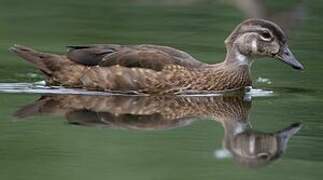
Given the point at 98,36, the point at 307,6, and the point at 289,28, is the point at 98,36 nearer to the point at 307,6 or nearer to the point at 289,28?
the point at 289,28

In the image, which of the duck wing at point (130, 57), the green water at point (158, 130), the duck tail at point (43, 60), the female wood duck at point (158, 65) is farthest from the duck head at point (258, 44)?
the duck tail at point (43, 60)

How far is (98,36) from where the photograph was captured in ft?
50.5

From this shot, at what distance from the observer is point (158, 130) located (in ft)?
34.0

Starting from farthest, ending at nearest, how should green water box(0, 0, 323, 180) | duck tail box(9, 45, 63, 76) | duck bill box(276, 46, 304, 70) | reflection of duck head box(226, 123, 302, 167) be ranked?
duck tail box(9, 45, 63, 76) < duck bill box(276, 46, 304, 70) < reflection of duck head box(226, 123, 302, 167) < green water box(0, 0, 323, 180)

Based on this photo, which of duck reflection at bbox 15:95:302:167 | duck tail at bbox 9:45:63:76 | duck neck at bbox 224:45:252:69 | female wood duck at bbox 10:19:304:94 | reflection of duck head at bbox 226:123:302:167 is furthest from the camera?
duck neck at bbox 224:45:252:69

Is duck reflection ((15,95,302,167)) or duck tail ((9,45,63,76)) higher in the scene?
duck tail ((9,45,63,76))

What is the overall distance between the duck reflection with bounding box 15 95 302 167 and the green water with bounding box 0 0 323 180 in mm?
104

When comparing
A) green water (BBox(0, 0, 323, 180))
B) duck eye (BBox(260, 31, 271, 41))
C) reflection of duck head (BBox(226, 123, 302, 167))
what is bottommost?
reflection of duck head (BBox(226, 123, 302, 167))

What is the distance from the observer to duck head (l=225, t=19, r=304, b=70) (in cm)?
1254

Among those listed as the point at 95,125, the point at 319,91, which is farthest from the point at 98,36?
the point at 95,125

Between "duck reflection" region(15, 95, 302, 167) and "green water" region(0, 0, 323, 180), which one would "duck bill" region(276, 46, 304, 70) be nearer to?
"green water" region(0, 0, 323, 180)

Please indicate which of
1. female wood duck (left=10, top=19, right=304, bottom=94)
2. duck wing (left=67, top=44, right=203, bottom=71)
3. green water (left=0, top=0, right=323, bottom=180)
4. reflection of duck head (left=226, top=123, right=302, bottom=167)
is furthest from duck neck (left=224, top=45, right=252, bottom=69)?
reflection of duck head (left=226, top=123, right=302, bottom=167)

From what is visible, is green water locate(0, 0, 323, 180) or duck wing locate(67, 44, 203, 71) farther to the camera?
duck wing locate(67, 44, 203, 71)

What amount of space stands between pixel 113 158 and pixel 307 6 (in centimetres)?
1026
